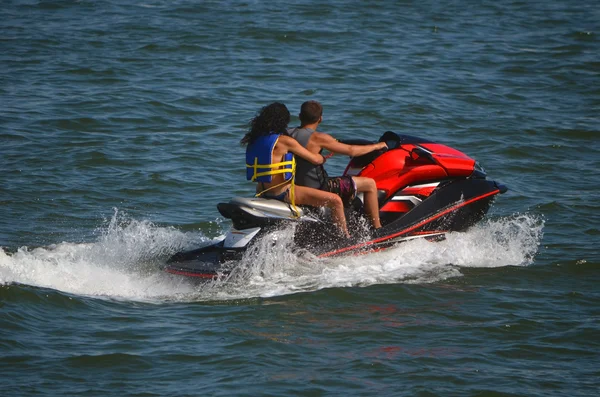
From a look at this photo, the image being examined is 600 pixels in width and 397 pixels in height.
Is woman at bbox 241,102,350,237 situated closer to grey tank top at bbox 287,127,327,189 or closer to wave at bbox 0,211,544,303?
grey tank top at bbox 287,127,327,189

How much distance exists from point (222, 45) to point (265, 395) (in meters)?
13.5

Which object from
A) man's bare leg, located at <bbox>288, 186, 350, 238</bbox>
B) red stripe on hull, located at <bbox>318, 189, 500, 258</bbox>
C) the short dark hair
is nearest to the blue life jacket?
man's bare leg, located at <bbox>288, 186, 350, 238</bbox>

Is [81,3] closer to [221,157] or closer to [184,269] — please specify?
[221,157]

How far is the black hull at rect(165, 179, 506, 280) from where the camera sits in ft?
25.3

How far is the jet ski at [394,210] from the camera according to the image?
7.77 meters

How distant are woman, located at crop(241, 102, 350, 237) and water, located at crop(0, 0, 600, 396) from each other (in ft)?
1.80

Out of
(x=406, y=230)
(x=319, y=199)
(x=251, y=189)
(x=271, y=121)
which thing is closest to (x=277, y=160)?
(x=271, y=121)

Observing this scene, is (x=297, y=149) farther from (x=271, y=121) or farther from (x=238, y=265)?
(x=238, y=265)

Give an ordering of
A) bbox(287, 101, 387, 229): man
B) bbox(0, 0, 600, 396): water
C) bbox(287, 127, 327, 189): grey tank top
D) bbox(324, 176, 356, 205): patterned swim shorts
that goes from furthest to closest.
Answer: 1. bbox(324, 176, 356, 205): patterned swim shorts
2. bbox(287, 127, 327, 189): grey tank top
3. bbox(287, 101, 387, 229): man
4. bbox(0, 0, 600, 396): water

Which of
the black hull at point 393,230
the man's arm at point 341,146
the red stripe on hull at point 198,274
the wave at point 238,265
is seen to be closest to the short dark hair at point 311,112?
the man's arm at point 341,146

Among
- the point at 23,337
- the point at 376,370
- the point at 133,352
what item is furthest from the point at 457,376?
the point at 23,337

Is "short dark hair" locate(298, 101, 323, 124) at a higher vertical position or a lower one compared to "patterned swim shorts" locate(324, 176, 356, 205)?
higher

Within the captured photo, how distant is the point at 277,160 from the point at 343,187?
799mm

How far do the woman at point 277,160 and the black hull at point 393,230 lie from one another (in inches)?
10.7
